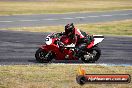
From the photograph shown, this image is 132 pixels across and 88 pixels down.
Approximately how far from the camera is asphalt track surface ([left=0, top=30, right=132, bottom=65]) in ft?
57.0

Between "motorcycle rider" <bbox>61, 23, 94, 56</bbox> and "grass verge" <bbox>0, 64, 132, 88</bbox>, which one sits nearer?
"grass verge" <bbox>0, 64, 132, 88</bbox>

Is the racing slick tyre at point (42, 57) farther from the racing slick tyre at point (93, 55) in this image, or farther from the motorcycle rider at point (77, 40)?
the racing slick tyre at point (93, 55)

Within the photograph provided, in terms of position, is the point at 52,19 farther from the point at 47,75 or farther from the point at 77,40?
the point at 47,75

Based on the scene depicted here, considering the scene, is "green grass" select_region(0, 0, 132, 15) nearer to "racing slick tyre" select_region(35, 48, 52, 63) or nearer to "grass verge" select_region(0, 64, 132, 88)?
"racing slick tyre" select_region(35, 48, 52, 63)

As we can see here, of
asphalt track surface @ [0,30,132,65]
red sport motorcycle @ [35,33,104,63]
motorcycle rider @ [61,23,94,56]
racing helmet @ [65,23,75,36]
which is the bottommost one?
asphalt track surface @ [0,30,132,65]

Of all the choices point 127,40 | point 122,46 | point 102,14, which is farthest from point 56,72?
point 102,14

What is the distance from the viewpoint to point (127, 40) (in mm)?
24625

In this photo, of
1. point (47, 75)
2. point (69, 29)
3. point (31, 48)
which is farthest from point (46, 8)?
point (47, 75)

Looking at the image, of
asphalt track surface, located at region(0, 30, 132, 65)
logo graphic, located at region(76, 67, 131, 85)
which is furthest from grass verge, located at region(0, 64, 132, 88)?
asphalt track surface, located at region(0, 30, 132, 65)

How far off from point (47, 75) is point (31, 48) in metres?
7.23

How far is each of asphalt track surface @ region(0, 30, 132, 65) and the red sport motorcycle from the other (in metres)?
0.31

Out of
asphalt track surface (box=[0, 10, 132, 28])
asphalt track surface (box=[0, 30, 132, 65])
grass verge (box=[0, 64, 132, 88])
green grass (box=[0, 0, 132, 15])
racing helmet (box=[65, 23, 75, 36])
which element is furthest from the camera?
green grass (box=[0, 0, 132, 15])

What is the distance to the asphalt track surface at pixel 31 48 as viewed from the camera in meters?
17.4

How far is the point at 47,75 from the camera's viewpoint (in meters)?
13.6
